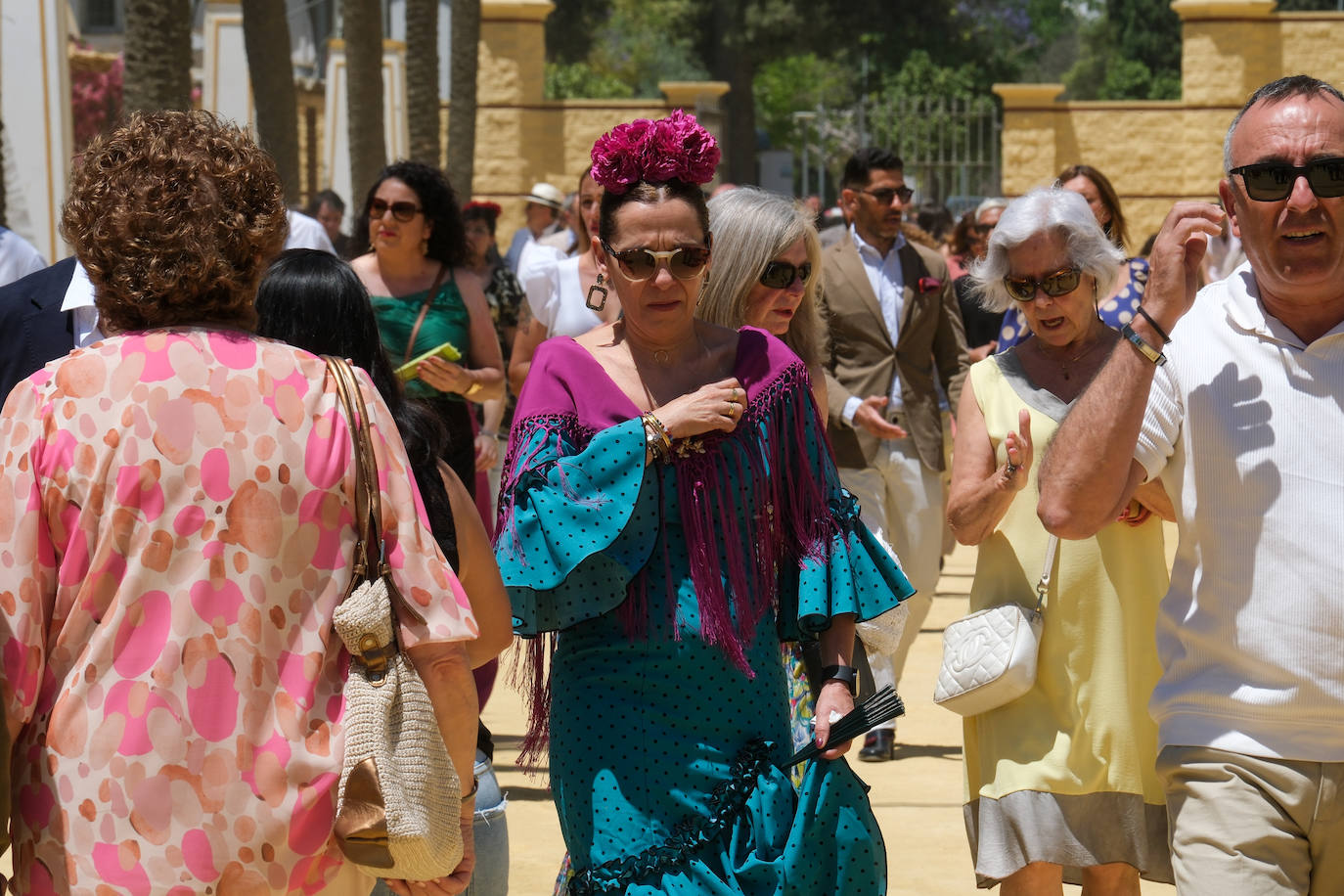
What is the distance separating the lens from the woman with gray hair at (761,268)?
5320mm

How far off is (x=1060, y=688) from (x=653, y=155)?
168 centimetres

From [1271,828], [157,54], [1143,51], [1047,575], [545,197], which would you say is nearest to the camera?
[1271,828]

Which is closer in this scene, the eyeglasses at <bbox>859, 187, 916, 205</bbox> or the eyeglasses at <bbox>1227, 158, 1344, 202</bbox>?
the eyeglasses at <bbox>1227, 158, 1344, 202</bbox>

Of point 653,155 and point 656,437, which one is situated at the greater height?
point 653,155

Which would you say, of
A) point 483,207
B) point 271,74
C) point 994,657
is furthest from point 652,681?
point 271,74

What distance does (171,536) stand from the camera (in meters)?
2.77

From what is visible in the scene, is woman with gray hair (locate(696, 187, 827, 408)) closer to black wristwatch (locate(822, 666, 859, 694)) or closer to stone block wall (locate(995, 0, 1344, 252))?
black wristwatch (locate(822, 666, 859, 694))

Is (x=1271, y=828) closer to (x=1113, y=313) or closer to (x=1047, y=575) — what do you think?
(x=1047, y=575)

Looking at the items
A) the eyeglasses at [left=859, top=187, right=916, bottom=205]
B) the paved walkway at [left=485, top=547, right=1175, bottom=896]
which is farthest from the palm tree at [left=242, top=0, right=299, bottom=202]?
the eyeglasses at [left=859, top=187, right=916, bottom=205]

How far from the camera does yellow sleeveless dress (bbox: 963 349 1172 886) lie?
169 inches

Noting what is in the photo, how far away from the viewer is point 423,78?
21453mm

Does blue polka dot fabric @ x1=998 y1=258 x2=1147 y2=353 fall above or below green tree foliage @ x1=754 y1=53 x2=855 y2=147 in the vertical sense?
below

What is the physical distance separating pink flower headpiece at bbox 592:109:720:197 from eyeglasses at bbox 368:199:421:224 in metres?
3.13

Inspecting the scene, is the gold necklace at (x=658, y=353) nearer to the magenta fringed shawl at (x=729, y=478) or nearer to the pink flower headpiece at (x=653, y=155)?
the magenta fringed shawl at (x=729, y=478)
